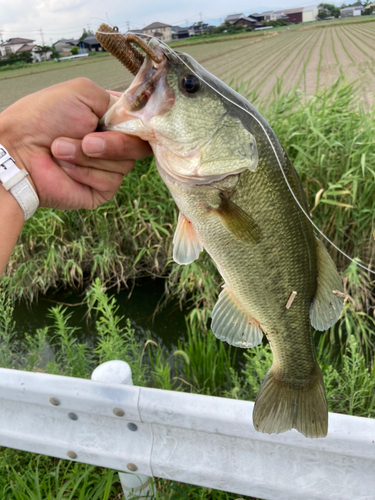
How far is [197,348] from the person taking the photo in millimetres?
2510

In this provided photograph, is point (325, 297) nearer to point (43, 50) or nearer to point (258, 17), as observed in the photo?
point (258, 17)

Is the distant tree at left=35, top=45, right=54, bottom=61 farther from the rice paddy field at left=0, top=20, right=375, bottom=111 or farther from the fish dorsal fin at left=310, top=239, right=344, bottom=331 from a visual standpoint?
the fish dorsal fin at left=310, top=239, right=344, bottom=331

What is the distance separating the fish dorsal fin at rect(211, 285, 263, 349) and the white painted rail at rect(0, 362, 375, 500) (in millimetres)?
247

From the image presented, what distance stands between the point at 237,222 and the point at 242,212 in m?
0.03

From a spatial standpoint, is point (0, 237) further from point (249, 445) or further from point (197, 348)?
point (197, 348)

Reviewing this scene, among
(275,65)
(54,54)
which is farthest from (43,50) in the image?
(275,65)

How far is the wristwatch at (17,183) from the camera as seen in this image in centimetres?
126

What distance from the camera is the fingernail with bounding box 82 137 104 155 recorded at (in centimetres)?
119

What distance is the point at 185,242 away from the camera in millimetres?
1206

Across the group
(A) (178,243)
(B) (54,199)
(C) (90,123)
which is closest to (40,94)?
(C) (90,123)

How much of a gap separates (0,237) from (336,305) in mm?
1142

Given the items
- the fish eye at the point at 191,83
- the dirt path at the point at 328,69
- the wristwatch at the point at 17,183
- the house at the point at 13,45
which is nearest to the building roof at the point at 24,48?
the house at the point at 13,45

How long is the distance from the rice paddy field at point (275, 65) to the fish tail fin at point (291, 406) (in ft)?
6.78

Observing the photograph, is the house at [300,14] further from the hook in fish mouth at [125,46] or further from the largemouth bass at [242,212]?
the hook in fish mouth at [125,46]
